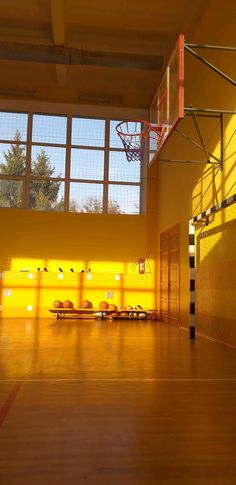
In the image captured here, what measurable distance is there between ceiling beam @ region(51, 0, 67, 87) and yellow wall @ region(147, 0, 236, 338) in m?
3.20

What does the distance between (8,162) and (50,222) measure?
2464 mm

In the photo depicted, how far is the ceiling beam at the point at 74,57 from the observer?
12195mm

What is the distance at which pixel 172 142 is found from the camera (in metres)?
12.2

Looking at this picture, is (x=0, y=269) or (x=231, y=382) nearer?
(x=231, y=382)

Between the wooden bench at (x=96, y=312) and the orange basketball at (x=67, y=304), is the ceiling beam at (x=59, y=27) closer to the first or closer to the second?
the orange basketball at (x=67, y=304)

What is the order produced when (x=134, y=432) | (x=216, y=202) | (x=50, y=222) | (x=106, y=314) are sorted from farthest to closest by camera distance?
(x=50, y=222)
(x=106, y=314)
(x=216, y=202)
(x=134, y=432)

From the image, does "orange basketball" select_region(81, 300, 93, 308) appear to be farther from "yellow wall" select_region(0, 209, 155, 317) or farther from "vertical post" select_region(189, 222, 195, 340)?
"vertical post" select_region(189, 222, 195, 340)

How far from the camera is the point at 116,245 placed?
575 inches

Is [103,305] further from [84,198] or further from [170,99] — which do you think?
[170,99]

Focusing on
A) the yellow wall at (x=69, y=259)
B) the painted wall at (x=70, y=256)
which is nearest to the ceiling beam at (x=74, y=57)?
the painted wall at (x=70, y=256)

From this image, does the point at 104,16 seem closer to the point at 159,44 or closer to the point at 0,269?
the point at 159,44

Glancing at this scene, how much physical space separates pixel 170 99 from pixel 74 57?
5.94m

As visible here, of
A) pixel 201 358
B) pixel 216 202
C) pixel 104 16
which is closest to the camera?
pixel 201 358

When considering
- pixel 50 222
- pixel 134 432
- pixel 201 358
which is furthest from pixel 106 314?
pixel 134 432
